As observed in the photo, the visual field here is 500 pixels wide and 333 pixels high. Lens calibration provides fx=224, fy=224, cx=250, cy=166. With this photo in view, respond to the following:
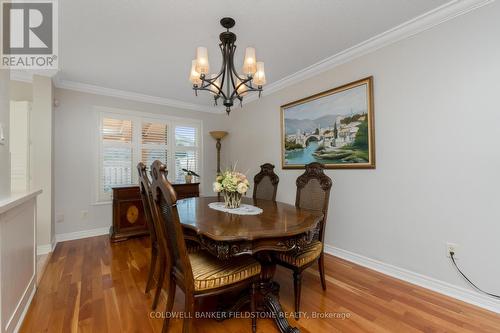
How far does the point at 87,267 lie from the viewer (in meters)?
2.46

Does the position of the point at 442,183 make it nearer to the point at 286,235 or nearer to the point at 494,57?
the point at 494,57

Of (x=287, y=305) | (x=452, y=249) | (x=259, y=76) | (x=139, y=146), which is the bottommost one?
(x=287, y=305)

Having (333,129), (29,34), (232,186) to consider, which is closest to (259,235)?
(232,186)

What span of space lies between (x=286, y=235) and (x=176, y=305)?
1.19 meters

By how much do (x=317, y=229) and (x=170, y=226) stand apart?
1.26 metres

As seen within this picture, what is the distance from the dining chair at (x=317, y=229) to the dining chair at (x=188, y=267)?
320mm

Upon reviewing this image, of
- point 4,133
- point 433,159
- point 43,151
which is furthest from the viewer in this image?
point 43,151

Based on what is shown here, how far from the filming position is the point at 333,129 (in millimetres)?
2762

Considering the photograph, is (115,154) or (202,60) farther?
(115,154)

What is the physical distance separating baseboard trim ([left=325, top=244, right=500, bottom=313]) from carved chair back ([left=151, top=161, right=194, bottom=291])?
6.74 feet

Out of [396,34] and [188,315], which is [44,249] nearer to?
[188,315]

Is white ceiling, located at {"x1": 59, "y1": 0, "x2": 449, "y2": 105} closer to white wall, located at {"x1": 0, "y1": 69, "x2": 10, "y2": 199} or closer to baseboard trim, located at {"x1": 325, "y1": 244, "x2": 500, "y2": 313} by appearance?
white wall, located at {"x1": 0, "y1": 69, "x2": 10, "y2": 199}

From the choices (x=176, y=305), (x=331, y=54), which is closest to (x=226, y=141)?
(x=331, y=54)

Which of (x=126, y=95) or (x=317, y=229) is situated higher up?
(x=126, y=95)
